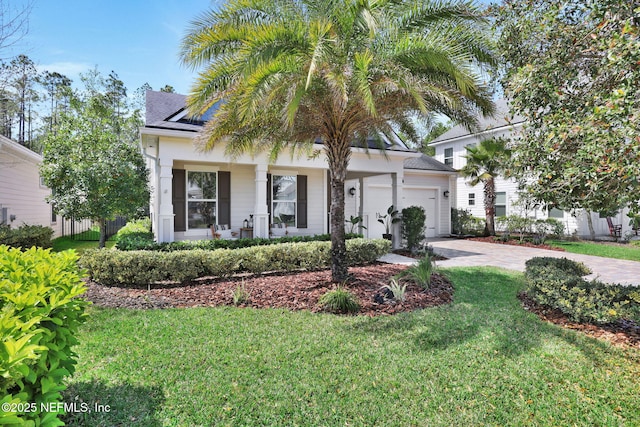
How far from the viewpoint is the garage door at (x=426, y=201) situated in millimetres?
17609

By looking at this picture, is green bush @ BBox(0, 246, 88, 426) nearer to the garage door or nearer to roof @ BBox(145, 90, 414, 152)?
roof @ BBox(145, 90, 414, 152)

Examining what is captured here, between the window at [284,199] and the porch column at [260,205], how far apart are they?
1.89 m

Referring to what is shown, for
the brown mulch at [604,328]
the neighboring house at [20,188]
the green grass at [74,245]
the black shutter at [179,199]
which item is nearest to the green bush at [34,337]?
the brown mulch at [604,328]

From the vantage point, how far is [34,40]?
1022 centimetres

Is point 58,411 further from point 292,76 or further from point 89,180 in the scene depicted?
point 89,180

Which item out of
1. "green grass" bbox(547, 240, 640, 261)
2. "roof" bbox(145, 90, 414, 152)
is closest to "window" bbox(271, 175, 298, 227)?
"roof" bbox(145, 90, 414, 152)

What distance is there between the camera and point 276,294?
6602 millimetres

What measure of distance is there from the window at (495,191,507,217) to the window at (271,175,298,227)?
1372cm

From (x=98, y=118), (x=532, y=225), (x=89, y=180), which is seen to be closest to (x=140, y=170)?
(x=89, y=180)

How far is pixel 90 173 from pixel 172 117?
2.80 metres

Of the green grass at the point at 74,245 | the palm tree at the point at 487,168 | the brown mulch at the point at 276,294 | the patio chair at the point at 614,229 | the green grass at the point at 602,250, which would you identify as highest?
the palm tree at the point at 487,168

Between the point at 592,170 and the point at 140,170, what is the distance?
1058cm

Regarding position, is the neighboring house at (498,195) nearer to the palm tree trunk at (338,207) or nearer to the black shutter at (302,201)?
the black shutter at (302,201)

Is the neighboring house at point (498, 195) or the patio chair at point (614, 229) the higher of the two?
the neighboring house at point (498, 195)
